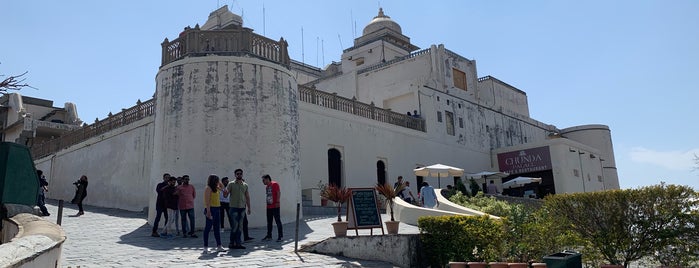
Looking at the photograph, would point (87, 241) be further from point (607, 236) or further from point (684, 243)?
point (684, 243)

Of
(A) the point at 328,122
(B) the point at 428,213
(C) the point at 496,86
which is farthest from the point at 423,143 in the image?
(B) the point at 428,213

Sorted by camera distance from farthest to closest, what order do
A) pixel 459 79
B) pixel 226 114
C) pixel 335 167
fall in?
pixel 459 79, pixel 335 167, pixel 226 114

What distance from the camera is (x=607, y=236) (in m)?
8.70

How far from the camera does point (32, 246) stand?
429 centimetres

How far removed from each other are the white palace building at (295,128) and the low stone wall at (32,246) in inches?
308

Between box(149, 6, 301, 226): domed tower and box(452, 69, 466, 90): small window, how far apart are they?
741 inches

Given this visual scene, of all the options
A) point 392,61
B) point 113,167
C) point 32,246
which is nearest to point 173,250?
point 32,246

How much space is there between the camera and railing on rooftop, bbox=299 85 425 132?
22.3 meters

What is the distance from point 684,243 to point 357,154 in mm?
16353

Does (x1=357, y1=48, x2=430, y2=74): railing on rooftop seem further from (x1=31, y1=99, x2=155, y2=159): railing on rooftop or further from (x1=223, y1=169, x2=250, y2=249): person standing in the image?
(x1=223, y1=169, x2=250, y2=249): person standing

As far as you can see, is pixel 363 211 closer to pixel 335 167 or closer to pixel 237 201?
pixel 237 201

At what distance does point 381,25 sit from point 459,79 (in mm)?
7092

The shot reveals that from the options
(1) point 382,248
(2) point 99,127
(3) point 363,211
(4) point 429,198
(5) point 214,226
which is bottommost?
(1) point 382,248

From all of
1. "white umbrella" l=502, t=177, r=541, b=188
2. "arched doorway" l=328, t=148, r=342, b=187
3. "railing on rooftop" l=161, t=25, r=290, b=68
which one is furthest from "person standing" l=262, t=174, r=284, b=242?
"white umbrella" l=502, t=177, r=541, b=188
